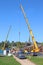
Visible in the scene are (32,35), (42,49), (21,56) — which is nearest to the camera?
(21,56)

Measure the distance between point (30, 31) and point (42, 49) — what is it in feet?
84.6

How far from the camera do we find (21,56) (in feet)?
152

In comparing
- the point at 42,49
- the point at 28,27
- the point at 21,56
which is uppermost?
the point at 28,27

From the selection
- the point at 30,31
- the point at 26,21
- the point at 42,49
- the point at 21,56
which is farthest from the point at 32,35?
the point at 21,56

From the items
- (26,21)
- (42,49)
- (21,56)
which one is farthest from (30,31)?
(21,56)

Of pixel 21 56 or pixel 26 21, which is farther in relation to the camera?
pixel 26 21

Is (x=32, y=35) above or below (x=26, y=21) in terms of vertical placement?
below

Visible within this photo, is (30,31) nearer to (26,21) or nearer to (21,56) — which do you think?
(26,21)

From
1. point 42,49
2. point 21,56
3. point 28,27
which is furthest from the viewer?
point 42,49

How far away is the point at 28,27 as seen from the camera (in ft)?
318

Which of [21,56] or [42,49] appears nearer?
[21,56]

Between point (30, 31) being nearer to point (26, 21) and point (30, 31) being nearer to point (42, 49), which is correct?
point (26, 21)

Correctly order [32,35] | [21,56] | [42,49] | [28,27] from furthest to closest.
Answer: [42,49] < [28,27] < [32,35] < [21,56]

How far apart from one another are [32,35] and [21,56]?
44.0 meters
